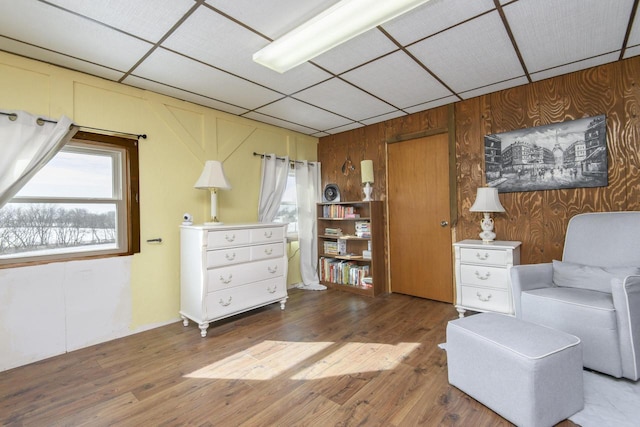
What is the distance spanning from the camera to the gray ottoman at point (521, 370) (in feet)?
4.87

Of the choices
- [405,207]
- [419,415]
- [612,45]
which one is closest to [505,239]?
[405,207]

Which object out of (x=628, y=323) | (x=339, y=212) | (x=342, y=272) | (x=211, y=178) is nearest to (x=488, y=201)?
(x=628, y=323)

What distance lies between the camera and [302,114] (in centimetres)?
370

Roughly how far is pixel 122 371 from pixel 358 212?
10.5 ft

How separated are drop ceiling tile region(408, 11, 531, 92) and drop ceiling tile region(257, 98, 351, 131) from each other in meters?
1.41

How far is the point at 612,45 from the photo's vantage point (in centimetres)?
228

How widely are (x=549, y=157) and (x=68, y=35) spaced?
4071mm

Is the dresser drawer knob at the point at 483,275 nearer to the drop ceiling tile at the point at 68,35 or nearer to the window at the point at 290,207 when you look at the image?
the window at the point at 290,207

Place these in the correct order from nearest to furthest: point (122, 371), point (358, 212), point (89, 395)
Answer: point (89, 395)
point (122, 371)
point (358, 212)

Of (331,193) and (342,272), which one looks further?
(331,193)

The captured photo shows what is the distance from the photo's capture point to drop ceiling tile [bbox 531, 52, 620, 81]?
247cm

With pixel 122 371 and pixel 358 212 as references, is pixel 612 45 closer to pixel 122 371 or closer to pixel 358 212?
pixel 358 212

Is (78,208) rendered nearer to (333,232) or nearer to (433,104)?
(333,232)

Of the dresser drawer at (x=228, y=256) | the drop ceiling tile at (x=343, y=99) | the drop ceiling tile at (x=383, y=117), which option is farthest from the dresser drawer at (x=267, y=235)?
the drop ceiling tile at (x=383, y=117)
